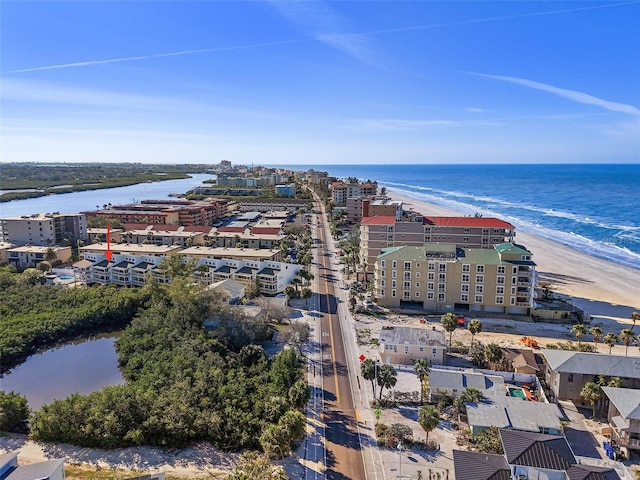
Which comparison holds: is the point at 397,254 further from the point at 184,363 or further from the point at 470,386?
the point at 184,363

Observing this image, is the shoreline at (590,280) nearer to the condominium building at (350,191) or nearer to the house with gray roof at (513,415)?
the house with gray roof at (513,415)

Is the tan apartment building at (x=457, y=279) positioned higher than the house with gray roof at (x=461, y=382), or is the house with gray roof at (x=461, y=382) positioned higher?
the tan apartment building at (x=457, y=279)

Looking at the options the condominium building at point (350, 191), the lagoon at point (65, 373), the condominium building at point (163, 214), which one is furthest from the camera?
the condominium building at point (350, 191)

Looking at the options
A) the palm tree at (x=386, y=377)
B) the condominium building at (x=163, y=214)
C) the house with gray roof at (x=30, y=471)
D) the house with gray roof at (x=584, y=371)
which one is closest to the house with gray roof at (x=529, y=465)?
the palm tree at (x=386, y=377)

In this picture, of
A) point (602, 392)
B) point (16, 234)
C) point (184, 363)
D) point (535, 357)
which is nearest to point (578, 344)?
point (535, 357)

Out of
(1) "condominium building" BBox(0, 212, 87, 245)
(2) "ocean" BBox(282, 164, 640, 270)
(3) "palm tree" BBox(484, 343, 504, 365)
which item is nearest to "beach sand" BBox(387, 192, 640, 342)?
(2) "ocean" BBox(282, 164, 640, 270)

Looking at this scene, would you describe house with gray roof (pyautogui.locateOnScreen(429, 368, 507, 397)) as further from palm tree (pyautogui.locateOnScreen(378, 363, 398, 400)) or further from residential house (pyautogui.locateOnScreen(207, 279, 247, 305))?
residential house (pyautogui.locateOnScreen(207, 279, 247, 305))
